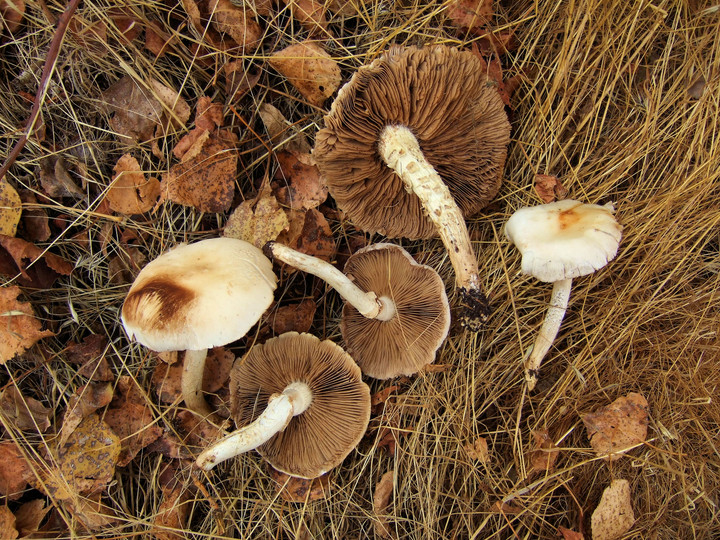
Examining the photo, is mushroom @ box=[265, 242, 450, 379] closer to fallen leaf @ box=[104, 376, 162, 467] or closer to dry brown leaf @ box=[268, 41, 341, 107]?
dry brown leaf @ box=[268, 41, 341, 107]

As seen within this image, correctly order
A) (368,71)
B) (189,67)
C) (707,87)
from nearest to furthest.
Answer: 1. (368,71)
2. (707,87)
3. (189,67)

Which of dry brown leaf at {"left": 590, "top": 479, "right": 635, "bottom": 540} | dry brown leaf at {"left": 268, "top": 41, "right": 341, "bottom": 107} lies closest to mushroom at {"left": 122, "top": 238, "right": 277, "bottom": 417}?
dry brown leaf at {"left": 268, "top": 41, "right": 341, "bottom": 107}

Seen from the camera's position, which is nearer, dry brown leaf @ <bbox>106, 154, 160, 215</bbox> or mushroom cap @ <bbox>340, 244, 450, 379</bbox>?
mushroom cap @ <bbox>340, 244, 450, 379</bbox>

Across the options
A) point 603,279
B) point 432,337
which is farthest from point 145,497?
point 603,279

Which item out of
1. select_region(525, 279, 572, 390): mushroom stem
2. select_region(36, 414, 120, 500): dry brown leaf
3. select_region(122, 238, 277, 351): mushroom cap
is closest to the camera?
select_region(122, 238, 277, 351): mushroom cap

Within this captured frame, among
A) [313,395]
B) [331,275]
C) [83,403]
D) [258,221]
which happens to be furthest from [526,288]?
[83,403]

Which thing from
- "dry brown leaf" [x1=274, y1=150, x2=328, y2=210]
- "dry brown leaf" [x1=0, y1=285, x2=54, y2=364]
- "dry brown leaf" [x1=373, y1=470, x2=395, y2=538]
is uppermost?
"dry brown leaf" [x1=274, y1=150, x2=328, y2=210]

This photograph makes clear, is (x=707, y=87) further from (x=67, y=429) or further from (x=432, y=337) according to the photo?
(x=67, y=429)

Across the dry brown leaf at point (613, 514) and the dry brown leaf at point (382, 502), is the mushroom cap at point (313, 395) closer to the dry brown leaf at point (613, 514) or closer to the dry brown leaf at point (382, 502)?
the dry brown leaf at point (382, 502)
